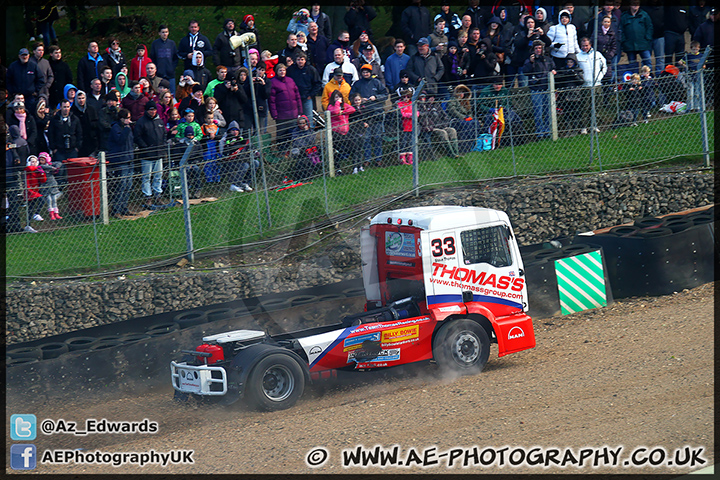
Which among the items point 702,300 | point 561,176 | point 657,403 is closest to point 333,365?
point 657,403

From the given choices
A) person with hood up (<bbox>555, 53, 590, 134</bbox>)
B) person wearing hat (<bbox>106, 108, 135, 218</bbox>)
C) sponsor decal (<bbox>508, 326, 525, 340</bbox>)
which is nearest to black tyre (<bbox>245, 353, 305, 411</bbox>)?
sponsor decal (<bbox>508, 326, 525, 340</bbox>)

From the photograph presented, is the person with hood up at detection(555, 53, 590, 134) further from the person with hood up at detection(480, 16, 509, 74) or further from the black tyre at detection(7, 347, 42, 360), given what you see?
the black tyre at detection(7, 347, 42, 360)

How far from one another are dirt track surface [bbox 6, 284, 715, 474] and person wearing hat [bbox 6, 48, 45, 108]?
8.19 m

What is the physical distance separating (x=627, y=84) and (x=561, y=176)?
2.47 metres

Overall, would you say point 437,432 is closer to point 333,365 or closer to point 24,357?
point 333,365

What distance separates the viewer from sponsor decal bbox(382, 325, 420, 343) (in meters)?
9.10

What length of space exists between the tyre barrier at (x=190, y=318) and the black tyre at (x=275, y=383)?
78.7 inches

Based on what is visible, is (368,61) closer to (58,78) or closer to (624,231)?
(58,78)

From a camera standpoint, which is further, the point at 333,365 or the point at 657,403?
the point at 333,365

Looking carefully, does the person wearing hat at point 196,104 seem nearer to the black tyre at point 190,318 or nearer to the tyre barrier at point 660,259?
the black tyre at point 190,318

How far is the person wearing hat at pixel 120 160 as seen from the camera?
41.9 ft

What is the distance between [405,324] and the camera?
919cm

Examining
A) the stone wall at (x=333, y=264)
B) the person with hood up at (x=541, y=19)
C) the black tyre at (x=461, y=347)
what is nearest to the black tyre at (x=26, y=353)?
the stone wall at (x=333, y=264)

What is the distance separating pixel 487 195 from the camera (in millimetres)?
13750
